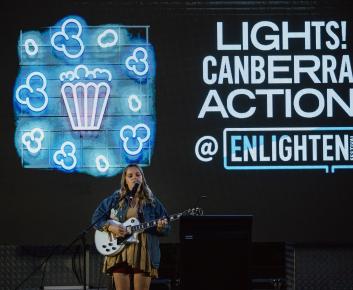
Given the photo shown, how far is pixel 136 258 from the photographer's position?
7062mm

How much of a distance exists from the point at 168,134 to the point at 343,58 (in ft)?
6.78

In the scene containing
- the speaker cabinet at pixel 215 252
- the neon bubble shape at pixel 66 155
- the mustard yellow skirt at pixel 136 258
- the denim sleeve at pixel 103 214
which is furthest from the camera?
the neon bubble shape at pixel 66 155

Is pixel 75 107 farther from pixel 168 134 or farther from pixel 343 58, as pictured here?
pixel 343 58

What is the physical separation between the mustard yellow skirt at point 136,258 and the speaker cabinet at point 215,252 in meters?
1.28

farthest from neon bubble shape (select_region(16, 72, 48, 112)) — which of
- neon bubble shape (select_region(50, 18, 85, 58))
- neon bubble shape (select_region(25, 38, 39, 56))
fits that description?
neon bubble shape (select_region(50, 18, 85, 58))

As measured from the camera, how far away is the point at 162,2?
837cm

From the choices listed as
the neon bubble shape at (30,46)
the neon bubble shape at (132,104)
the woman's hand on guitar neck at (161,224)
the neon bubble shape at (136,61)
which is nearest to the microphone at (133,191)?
the woman's hand on guitar neck at (161,224)

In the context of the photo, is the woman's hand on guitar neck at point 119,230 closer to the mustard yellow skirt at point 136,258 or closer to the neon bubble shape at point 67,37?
the mustard yellow skirt at point 136,258

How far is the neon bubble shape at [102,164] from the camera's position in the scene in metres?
8.25

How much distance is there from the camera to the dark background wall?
325 inches

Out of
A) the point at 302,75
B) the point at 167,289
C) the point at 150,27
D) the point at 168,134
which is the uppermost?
the point at 150,27

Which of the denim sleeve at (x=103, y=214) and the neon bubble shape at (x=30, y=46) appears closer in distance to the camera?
the denim sleeve at (x=103, y=214)

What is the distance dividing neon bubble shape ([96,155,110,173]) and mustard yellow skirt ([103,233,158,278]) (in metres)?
1.30

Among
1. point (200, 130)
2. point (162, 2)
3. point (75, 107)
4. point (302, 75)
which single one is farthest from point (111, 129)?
point (302, 75)
